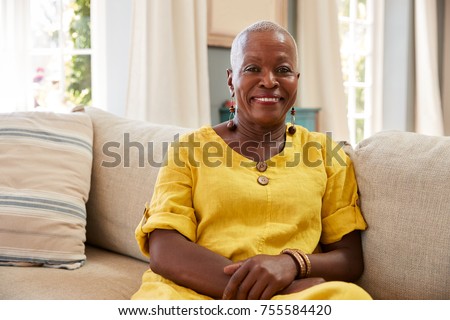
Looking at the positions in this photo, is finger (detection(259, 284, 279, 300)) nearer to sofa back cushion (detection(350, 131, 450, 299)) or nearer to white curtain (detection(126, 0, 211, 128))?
sofa back cushion (detection(350, 131, 450, 299))

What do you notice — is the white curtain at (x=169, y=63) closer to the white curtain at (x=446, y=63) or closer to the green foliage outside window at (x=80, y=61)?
the green foliage outside window at (x=80, y=61)

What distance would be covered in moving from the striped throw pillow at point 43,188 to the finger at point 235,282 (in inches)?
27.8

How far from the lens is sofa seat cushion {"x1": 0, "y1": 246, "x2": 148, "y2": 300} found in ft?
5.14

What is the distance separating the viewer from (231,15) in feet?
11.8

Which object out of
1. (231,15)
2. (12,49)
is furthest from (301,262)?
(231,15)

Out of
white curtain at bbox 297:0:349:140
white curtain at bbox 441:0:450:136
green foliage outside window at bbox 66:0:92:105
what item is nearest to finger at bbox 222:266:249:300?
green foliage outside window at bbox 66:0:92:105

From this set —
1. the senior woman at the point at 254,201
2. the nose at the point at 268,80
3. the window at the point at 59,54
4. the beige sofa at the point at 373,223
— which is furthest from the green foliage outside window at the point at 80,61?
the nose at the point at 268,80

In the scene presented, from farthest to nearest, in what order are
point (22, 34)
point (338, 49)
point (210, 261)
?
point (338, 49) < point (22, 34) < point (210, 261)

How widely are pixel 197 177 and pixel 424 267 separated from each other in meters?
0.57

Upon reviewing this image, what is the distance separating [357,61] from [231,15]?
192 cm

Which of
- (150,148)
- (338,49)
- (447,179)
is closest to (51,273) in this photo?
(150,148)

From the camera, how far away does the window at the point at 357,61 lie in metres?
5.01
